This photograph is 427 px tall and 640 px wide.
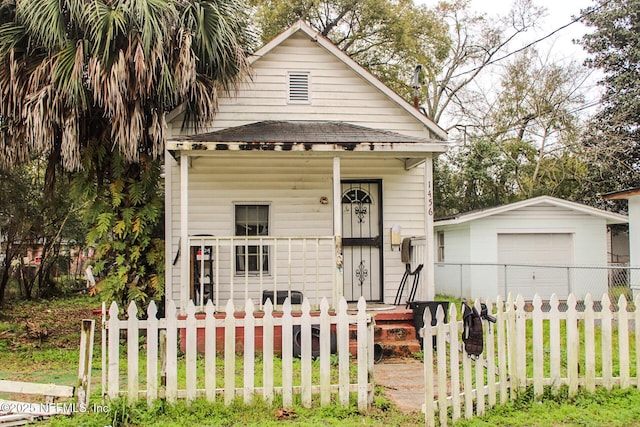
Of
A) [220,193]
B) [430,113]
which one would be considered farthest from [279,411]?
[430,113]

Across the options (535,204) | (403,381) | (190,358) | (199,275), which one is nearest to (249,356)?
(190,358)

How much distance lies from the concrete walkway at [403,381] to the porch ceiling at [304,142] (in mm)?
3207

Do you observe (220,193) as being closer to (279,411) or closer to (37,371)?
(37,371)

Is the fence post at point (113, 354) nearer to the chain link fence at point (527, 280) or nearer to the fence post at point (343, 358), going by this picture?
the fence post at point (343, 358)

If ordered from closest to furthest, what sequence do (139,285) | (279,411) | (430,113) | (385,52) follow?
(279,411)
(139,285)
(385,52)
(430,113)

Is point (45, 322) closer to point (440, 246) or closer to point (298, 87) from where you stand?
point (298, 87)

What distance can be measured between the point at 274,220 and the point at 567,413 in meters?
6.12

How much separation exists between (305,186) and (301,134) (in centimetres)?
141

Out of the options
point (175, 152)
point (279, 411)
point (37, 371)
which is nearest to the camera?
point (279, 411)

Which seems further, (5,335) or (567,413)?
(5,335)

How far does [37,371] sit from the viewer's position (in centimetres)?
768

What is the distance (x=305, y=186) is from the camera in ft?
34.4

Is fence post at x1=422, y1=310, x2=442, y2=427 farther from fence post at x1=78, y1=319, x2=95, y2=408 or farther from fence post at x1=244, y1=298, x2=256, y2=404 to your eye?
fence post at x1=78, y1=319, x2=95, y2=408

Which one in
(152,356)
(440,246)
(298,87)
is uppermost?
(298,87)
